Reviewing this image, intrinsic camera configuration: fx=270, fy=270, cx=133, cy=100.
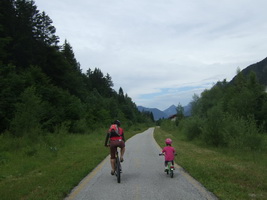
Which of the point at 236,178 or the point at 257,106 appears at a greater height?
the point at 257,106

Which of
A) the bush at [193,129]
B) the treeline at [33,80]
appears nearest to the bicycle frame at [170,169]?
the treeline at [33,80]

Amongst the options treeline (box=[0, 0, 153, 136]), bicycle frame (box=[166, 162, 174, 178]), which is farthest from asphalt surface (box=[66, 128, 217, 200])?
treeline (box=[0, 0, 153, 136])

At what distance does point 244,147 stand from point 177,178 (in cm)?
1010

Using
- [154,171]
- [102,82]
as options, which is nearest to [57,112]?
[154,171]

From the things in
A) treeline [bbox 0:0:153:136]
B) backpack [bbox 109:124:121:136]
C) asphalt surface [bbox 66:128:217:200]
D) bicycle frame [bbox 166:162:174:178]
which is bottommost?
asphalt surface [bbox 66:128:217:200]

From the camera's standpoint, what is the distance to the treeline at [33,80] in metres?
21.8

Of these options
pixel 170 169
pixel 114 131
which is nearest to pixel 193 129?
pixel 170 169

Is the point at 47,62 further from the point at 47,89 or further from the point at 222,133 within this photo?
the point at 222,133

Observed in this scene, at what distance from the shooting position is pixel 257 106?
53000mm

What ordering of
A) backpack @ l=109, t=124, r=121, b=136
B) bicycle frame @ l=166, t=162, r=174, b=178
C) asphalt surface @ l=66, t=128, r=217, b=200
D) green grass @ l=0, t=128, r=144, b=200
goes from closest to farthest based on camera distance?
asphalt surface @ l=66, t=128, r=217, b=200 < green grass @ l=0, t=128, r=144, b=200 < backpack @ l=109, t=124, r=121, b=136 < bicycle frame @ l=166, t=162, r=174, b=178

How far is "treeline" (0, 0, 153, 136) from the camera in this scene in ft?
71.6

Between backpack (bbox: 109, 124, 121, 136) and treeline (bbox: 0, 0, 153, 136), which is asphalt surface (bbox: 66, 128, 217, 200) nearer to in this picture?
backpack (bbox: 109, 124, 121, 136)

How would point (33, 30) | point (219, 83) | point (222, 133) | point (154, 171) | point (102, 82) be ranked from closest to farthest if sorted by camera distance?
point (154, 171) < point (222, 133) < point (33, 30) < point (219, 83) < point (102, 82)

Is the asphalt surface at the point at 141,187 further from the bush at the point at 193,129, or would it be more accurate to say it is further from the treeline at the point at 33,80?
the bush at the point at 193,129
